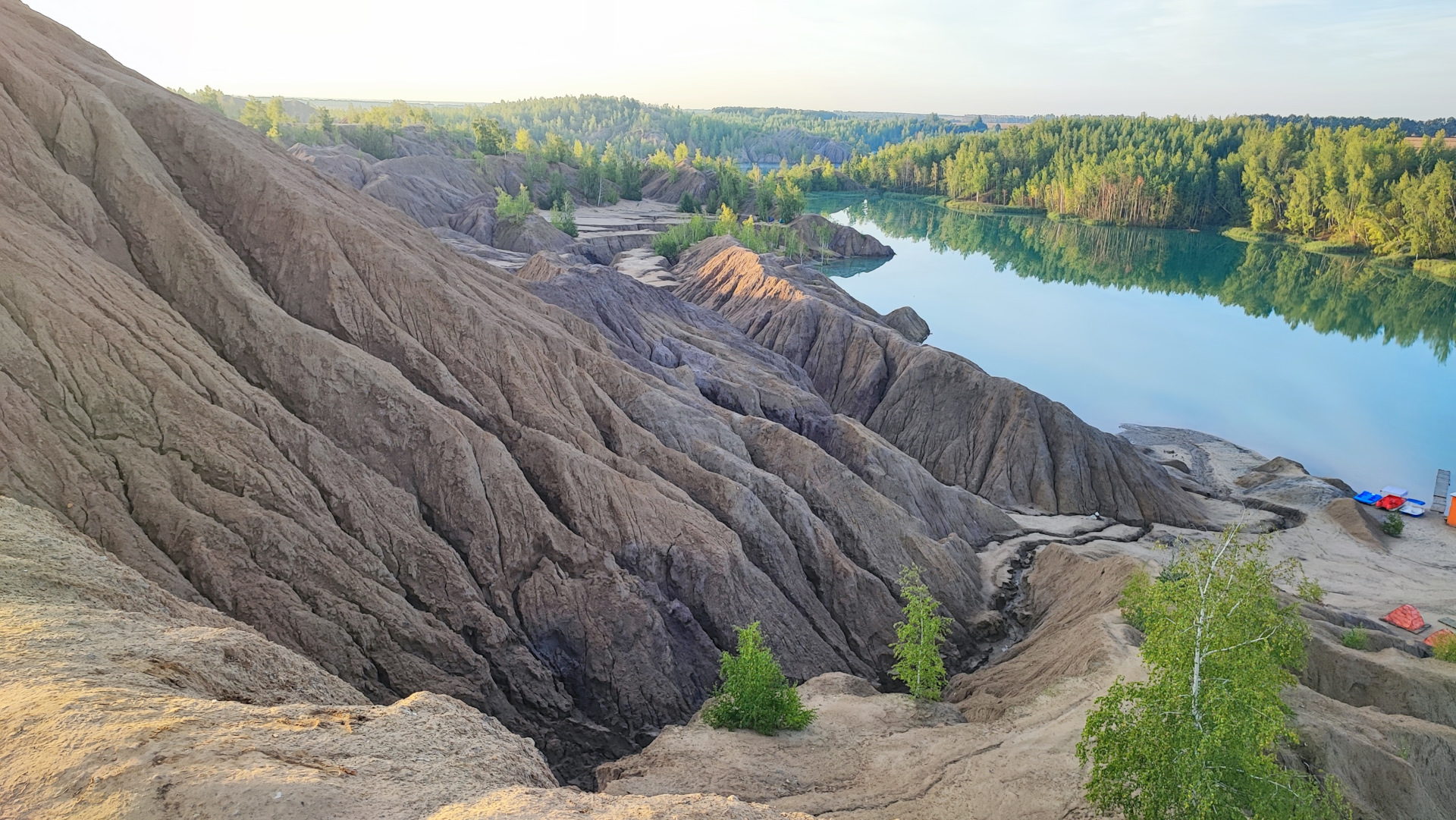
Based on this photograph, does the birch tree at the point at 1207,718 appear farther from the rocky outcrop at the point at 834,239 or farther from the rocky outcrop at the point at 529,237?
the rocky outcrop at the point at 834,239

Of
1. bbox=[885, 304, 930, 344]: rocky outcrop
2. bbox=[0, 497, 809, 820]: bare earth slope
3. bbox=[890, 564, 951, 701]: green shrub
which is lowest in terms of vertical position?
bbox=[885, 304, 930, 344]: rocky outcrop

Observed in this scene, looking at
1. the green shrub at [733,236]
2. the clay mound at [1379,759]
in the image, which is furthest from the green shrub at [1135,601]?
the green shrub at [733,236]

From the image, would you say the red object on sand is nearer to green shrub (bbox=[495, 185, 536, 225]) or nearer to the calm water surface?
the calm water surface

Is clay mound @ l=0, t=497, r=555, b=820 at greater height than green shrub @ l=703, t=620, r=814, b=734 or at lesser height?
greater

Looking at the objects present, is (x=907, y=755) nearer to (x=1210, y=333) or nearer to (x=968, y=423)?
(x=968, y=423)

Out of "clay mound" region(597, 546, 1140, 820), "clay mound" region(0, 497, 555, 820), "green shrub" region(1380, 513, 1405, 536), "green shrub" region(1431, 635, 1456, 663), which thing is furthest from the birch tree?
"green shrub" region(1380, 513, 1405, 536)

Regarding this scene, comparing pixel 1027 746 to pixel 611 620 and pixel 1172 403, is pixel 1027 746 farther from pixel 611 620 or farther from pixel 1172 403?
pixel 1172 403
